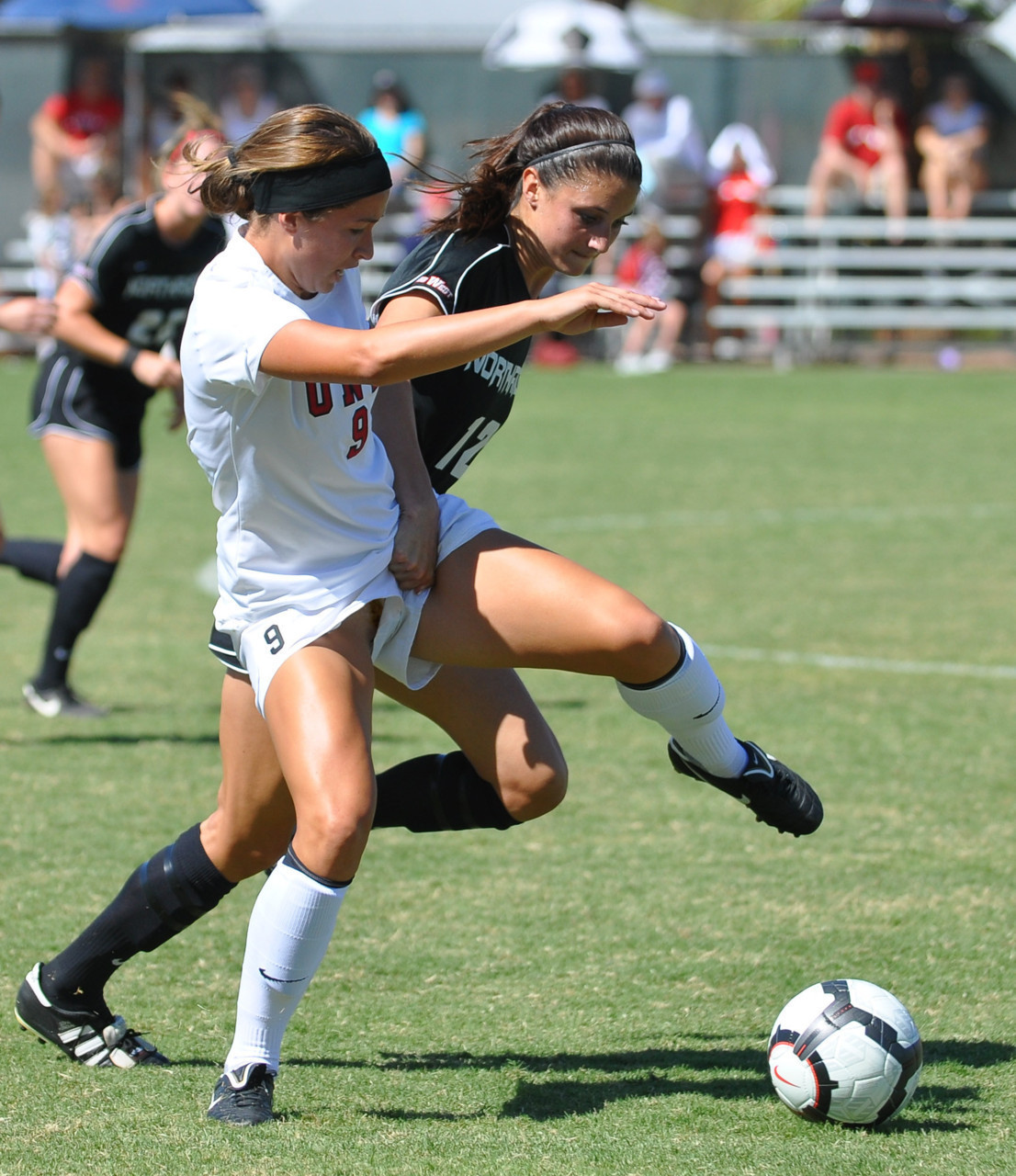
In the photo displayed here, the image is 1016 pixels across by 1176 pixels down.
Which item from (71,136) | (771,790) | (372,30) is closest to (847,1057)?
(771,790)

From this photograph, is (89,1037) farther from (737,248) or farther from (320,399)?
(737,248)

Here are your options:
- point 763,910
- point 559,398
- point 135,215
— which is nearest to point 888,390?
point 559,398

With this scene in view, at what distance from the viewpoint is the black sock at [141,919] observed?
12.1 feet

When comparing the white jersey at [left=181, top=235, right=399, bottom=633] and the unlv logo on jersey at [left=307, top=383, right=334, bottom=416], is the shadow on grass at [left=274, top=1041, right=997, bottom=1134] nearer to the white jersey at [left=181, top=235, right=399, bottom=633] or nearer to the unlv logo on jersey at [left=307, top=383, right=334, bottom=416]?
the white jersey at [left=181, top=235, right=399, bottom=633]

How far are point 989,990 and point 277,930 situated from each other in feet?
5.93

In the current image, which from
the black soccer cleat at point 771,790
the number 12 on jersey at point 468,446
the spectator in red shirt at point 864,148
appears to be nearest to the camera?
the black soccer cleat at point 771,790

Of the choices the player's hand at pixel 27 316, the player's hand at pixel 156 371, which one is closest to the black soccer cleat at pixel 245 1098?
the player's hand at pixel 27 316

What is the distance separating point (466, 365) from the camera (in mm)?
3900

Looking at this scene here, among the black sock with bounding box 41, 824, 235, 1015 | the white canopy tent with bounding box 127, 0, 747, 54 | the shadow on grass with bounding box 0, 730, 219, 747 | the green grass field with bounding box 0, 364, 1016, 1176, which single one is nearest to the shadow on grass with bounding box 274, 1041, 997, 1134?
the green grass field with bounding box 0, 364, 1016, 1176

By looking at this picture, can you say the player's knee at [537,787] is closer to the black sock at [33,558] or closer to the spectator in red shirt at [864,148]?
the black sock at [33,558]

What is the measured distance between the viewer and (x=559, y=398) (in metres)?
17.6

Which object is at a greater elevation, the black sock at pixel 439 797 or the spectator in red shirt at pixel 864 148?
the black sock at pixel 439 797

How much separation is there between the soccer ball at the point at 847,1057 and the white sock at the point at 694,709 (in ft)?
1.84

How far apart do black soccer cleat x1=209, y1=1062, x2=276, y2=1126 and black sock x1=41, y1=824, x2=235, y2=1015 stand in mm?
451
